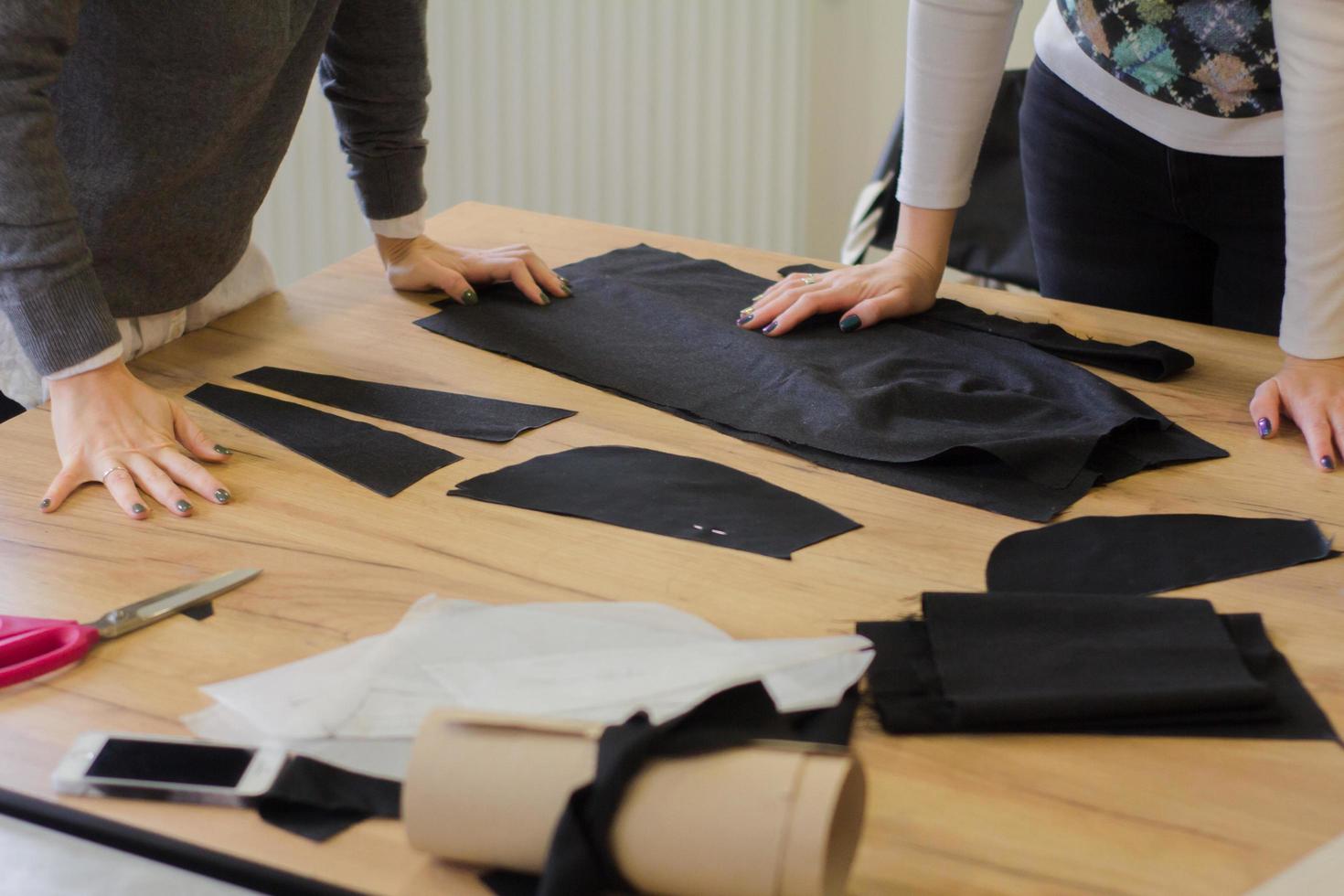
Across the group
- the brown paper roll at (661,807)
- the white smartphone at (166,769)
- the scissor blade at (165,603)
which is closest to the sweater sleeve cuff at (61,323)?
the scissor blade at (165,603)

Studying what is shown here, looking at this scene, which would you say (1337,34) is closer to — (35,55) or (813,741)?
(813,741)

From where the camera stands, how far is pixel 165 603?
753 millimetres

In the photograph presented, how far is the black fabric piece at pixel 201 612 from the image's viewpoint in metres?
0.75

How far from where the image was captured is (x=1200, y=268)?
130 cm

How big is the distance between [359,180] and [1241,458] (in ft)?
2.91

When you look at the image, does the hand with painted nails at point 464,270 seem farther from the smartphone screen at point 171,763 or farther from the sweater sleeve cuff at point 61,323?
the smartphone screen at point 171,763

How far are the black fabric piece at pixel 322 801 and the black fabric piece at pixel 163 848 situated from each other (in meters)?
0.02

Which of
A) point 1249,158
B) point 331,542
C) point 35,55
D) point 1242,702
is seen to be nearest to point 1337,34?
point 1249,158

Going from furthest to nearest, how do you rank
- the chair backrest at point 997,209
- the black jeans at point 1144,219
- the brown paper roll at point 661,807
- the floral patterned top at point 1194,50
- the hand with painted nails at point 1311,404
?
the chair backrest at point 997,209
the black jeans at point 1144,219
the floral patterned top at point 1194,50
the hand with painted nails at point 1311,404
the brown paper roll at point 661,807

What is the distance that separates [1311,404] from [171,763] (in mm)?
845

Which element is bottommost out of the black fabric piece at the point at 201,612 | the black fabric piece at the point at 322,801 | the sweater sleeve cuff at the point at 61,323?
the black fabric piece at the point at 201,612

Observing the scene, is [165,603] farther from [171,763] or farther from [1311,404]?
[1311,404]

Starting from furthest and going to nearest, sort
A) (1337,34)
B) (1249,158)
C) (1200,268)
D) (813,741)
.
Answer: (1200,268) < (1249,158) < (1337,34) < (813,741)

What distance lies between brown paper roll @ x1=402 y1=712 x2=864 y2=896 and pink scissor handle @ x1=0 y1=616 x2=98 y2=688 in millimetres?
273
